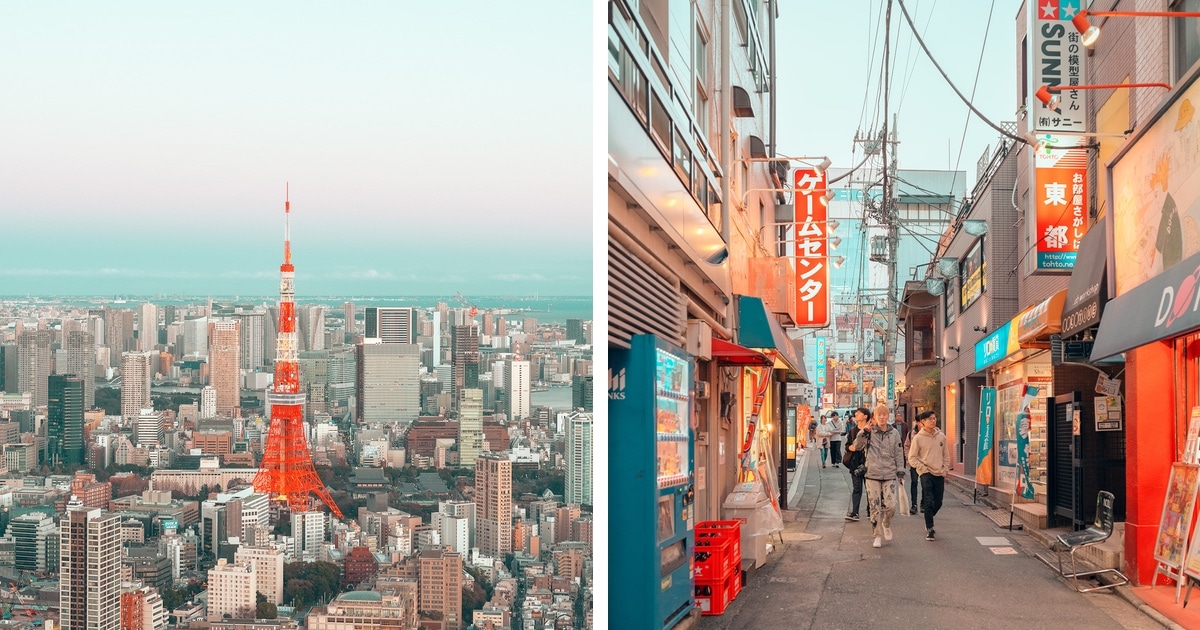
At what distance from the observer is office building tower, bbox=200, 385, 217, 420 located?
44.5 ft

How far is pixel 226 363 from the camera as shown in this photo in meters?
14.4

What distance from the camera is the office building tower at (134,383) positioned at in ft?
37.6

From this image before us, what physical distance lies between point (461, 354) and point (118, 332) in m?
14.9

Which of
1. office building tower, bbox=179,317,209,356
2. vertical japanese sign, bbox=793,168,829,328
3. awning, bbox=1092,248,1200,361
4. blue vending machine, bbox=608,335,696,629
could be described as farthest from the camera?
vertical japanese sign, bbox=793,168,829,328

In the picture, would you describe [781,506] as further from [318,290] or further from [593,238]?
[593,238]

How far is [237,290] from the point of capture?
15.9 metres

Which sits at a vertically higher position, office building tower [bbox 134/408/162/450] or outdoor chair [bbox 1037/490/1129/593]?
office building tower [bbox 134/408/162/450]

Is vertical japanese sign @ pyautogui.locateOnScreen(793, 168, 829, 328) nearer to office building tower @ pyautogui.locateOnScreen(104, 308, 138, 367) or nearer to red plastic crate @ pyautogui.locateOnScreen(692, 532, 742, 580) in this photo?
red plastic crate @ pyautogui.locateOnScreen(692, 532, 742, 580)

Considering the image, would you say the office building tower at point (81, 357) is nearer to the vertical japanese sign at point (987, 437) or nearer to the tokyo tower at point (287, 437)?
the tokyo tower at point (287, 437)

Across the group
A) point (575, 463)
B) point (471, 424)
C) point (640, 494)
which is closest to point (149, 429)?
point (640, 494)

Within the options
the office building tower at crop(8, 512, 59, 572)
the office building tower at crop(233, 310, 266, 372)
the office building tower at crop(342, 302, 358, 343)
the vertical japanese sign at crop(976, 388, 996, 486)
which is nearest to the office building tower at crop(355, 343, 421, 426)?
the office building tower at crop(342, 302, 358, 343)

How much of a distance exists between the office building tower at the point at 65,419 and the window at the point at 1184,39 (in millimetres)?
12095

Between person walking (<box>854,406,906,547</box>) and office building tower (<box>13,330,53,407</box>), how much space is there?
10318mm

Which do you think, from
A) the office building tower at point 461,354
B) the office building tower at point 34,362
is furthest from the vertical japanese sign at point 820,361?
the office building tower at point 34,362
